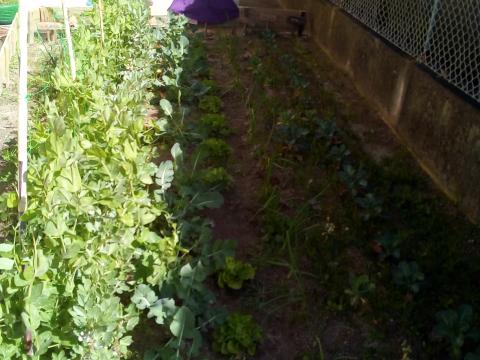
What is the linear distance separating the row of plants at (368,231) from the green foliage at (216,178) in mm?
262

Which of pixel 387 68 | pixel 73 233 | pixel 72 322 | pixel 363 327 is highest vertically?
pixel 387 68

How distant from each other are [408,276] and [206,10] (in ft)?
19.1

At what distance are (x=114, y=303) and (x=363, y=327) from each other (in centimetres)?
120

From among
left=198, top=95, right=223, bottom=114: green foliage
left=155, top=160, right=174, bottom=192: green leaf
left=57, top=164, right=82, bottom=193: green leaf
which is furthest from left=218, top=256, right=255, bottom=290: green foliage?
left=198, top=95, right=223, bottom=114: green foliage

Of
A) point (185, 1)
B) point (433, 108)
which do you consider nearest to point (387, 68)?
point (433, 108)

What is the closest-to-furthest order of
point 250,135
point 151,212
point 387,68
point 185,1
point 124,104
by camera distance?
1. point 151,212
2. point 124,104
3. point 250,135
4. point 387,68
5. point 185,1

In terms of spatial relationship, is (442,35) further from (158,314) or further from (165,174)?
(158,314)

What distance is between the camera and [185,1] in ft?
24.5

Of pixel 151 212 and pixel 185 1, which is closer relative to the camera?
pixel 151 212

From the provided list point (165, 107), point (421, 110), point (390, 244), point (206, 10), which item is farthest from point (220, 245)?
point (206, 10)

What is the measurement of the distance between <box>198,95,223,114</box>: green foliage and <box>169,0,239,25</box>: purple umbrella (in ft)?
10.2

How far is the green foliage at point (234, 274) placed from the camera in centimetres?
259

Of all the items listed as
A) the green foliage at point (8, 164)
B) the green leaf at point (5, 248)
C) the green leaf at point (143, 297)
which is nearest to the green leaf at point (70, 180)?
the green leaf at point (5, 248)

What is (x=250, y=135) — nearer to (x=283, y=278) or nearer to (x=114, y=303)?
(x=283, y=278)
